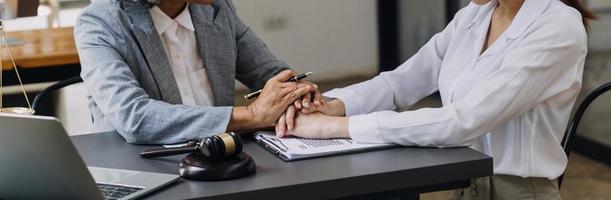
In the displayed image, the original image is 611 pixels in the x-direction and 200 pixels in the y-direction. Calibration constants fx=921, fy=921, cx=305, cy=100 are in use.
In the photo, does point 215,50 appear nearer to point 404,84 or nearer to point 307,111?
point 307,111

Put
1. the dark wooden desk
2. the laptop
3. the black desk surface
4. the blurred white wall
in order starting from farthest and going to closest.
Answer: the blurred white wall → the dark wooden desk → the black desk surface → the laptop

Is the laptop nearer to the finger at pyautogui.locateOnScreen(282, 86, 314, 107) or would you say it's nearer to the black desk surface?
the black desk surface

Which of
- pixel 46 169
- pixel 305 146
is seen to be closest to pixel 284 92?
pixel 305 146

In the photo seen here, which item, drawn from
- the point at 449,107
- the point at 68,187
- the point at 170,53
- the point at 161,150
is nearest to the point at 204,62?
the point at 170,53

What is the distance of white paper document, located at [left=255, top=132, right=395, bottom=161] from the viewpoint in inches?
67.0

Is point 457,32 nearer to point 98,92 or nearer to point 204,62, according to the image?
point 204,62

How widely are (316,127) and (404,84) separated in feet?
1.45

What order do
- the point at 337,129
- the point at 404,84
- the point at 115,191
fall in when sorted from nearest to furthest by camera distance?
1. the point at 115,191
2. the point at 337,129
3. the point at 404,84

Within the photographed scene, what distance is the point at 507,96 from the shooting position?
1805mm

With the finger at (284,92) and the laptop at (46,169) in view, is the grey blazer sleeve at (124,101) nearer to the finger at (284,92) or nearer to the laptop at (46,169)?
the finger at (284,92)

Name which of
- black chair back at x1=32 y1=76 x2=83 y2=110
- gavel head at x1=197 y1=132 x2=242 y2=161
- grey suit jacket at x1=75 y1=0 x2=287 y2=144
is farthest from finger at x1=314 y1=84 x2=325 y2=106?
black chair back at x1=32 y1=76 x2=83 y2=110

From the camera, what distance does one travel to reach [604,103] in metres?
4.16

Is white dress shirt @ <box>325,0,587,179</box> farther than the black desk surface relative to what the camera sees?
Yes

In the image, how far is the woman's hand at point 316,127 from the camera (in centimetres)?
186
